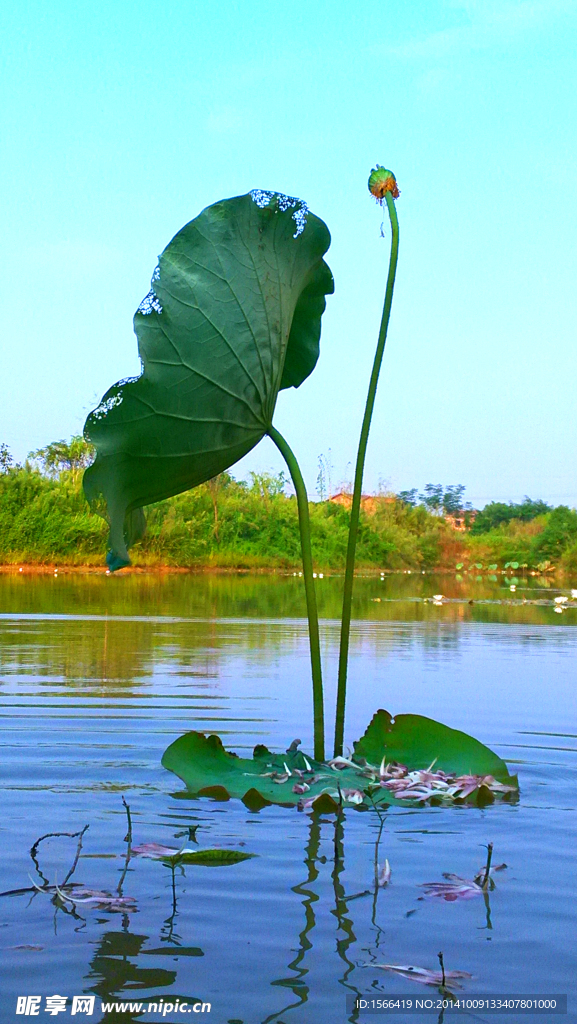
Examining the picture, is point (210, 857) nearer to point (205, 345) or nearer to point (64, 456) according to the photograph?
point (205, 345)

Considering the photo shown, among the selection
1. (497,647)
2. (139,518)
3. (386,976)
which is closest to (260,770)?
(139,518)

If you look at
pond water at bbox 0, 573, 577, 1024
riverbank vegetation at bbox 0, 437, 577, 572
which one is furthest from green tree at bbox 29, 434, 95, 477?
pond water at bbox 0, 573, 577, 1024

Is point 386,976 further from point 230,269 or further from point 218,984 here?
point 230,269

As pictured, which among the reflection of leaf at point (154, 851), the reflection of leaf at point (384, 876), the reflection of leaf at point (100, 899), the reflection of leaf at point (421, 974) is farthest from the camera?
the reflection of leaf at point (154, 851)

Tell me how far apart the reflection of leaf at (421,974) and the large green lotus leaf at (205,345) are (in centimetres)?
174

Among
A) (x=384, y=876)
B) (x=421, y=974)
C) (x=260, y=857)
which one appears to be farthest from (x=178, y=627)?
(x=421, y=974)

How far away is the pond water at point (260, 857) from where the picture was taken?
1.50 metres

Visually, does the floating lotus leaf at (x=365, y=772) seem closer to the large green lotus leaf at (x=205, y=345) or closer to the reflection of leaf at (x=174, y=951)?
the large green lotus leaf at (x=205, y=345)

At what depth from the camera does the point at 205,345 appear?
2.95 metres

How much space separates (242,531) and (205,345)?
2170 centimetres

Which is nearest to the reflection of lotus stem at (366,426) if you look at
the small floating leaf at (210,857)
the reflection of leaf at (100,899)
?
the small floating leaf at (210,857)

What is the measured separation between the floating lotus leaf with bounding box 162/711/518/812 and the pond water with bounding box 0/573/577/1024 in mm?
54

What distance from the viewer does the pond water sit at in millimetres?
1503

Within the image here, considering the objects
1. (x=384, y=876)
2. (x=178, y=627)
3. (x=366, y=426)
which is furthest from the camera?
(x=178, y=627)
